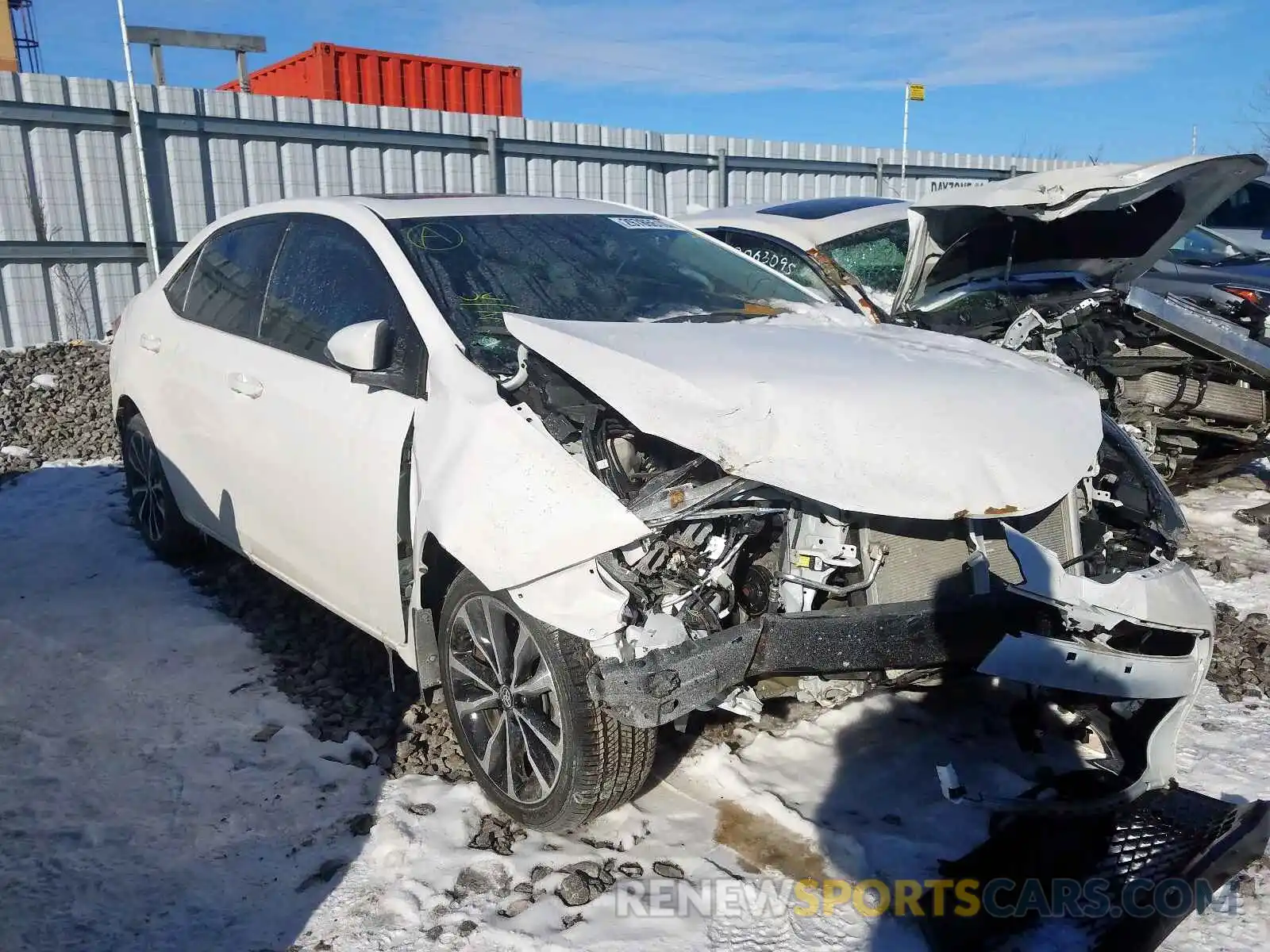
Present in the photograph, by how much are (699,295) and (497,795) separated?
188 centimetres

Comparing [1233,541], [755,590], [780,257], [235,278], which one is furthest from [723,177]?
[755,590]

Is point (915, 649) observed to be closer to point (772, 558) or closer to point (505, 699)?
point (772, 558)

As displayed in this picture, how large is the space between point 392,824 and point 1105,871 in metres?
2.03

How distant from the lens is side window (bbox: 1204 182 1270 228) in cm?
985

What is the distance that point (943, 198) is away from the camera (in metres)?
4.31

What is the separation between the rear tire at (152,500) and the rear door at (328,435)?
1.08m

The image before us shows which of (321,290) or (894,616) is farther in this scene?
(321,290)

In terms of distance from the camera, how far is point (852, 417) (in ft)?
8.07

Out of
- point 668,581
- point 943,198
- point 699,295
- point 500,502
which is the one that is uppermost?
point 943,198

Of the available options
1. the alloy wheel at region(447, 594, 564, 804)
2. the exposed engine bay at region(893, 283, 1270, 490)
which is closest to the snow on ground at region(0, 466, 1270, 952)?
the alloy wheel at region(447, 594, 564, 804)

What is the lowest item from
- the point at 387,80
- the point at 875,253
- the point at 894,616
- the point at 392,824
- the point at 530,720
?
the point at 392,824

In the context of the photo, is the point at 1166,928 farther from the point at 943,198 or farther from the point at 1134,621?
the point at 943,198

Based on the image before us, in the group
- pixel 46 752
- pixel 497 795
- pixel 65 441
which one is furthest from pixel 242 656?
pixel 65 441

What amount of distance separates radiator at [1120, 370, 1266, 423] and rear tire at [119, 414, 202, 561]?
193 inches
